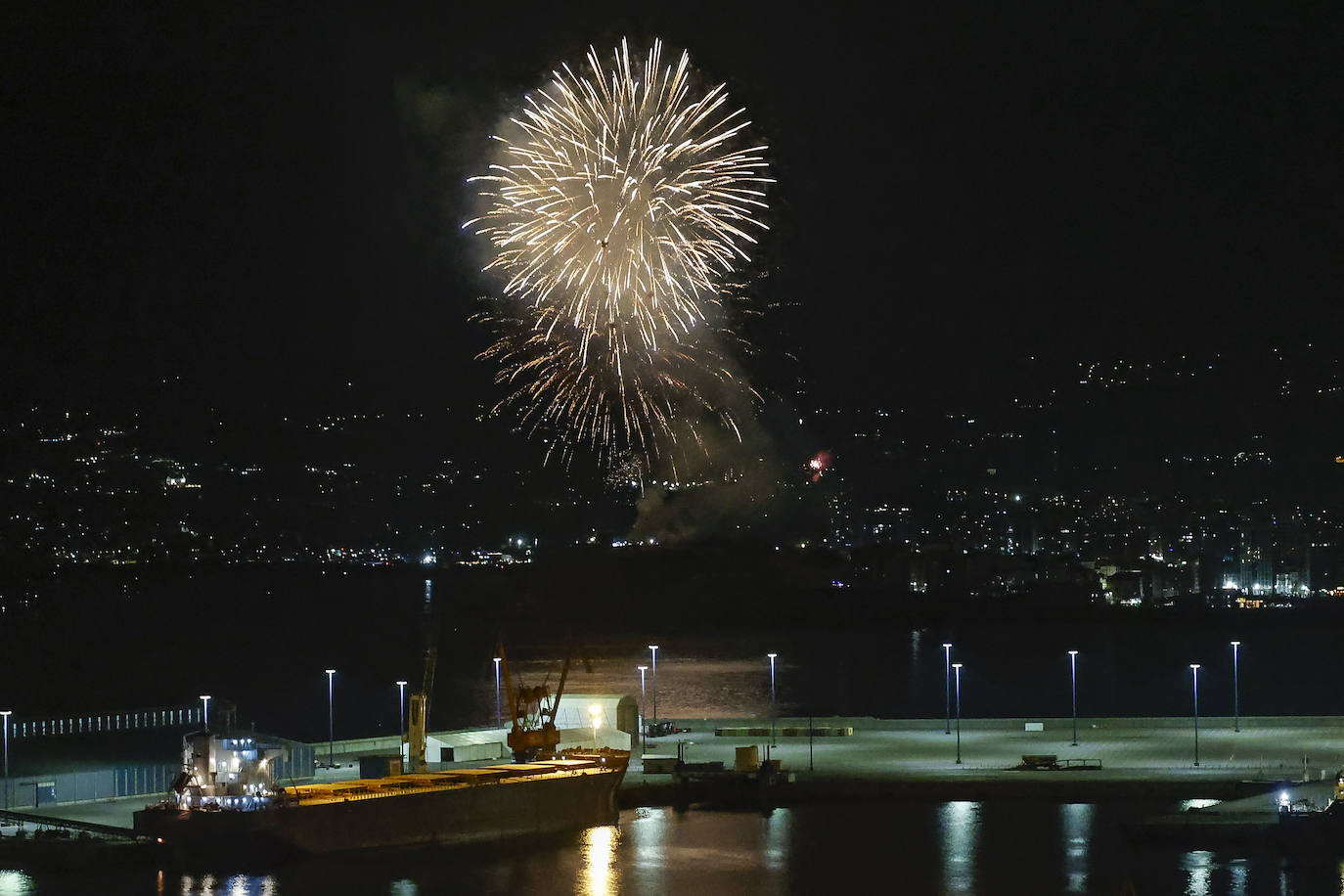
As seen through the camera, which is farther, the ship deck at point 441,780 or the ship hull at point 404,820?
the ship deck at point 441,780

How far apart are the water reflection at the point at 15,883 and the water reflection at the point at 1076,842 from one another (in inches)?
481

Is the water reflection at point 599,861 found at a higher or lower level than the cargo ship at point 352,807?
lower

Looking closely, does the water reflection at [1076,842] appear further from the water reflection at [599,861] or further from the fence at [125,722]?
the fence at [125,722]

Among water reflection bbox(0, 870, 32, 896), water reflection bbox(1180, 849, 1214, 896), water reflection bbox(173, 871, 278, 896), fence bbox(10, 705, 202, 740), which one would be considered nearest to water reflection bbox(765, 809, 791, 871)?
water reflection bbox(173, 871, 278, 896)

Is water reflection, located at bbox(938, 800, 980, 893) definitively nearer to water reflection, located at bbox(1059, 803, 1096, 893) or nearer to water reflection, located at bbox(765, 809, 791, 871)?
water reflection, located at bbox(1059, 803, 1096, 893)

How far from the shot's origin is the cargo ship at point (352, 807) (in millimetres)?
20484

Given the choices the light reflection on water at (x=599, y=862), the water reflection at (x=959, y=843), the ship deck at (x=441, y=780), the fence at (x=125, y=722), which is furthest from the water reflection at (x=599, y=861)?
the fence at (x=125, y=722)

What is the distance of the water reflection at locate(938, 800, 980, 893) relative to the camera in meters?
20.5

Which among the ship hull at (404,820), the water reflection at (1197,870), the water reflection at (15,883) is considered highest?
the ship hull at (404,820)

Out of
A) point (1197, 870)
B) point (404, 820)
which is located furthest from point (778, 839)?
point (1197, 870)

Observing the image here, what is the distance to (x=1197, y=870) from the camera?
2044 centimetres

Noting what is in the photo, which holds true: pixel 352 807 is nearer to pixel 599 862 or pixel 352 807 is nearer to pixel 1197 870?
pixel 599 862

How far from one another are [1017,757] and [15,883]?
15.5m

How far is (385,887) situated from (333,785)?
3327 mm
